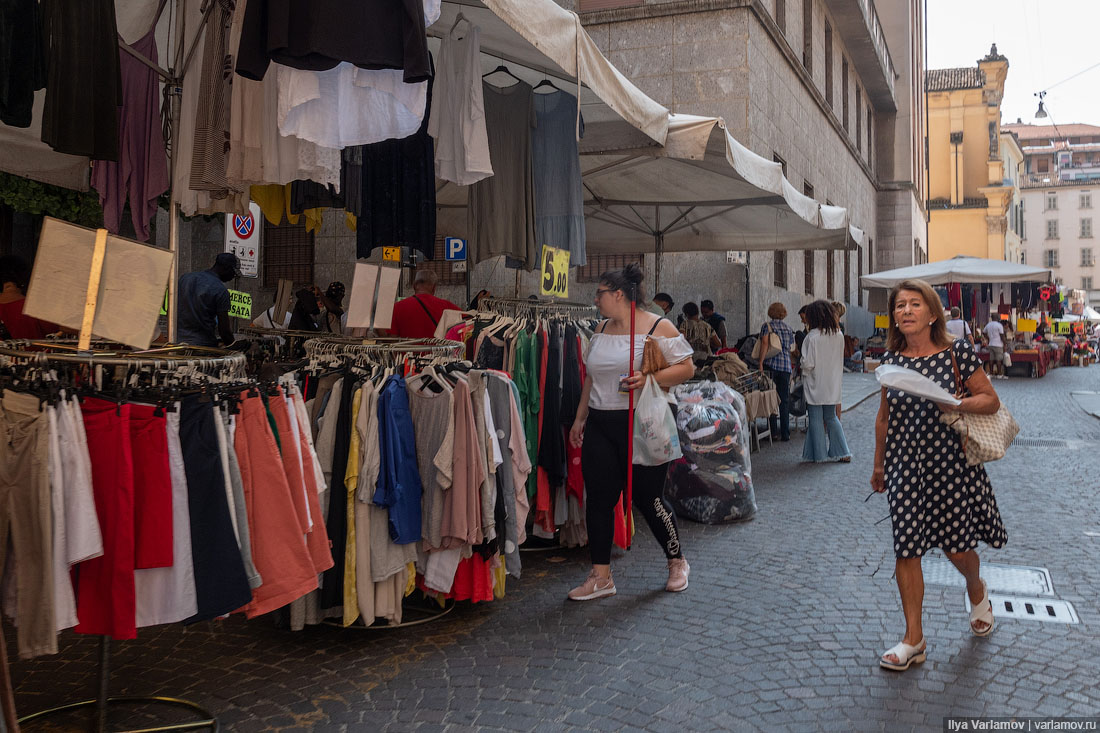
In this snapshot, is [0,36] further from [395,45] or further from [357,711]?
[357,711]

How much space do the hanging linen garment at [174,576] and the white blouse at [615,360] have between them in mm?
2590

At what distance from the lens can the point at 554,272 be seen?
6336 mm

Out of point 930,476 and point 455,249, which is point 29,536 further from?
point 455,249

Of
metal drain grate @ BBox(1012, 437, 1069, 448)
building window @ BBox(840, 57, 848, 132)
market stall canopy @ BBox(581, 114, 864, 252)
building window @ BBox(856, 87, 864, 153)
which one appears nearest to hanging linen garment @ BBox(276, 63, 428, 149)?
market stall canopy @ BBox(581, 114, 864, 252)

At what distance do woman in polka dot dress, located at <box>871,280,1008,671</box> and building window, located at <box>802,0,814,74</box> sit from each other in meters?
18.3

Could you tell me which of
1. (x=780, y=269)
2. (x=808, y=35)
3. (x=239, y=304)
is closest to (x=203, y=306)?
(x=239, y=304)

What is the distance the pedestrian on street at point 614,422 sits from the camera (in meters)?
5.12

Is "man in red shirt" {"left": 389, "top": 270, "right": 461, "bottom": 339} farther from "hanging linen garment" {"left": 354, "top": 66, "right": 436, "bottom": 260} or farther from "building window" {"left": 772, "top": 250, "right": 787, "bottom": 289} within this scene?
"building window" {"left": 772, "top": 250, "right": 787, "bottom": 289}

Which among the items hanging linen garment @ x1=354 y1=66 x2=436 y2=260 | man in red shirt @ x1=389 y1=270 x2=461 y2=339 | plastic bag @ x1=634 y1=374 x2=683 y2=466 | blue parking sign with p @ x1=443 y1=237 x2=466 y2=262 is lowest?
plastic bag @ x1=634 y1=374 x2=683 y2=466

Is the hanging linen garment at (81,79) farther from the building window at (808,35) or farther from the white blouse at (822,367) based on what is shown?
the building window at (808,35)

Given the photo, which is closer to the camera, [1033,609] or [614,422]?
[1033,609]

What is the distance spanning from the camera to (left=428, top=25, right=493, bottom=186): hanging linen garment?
549 cm

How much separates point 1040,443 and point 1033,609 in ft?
25.4

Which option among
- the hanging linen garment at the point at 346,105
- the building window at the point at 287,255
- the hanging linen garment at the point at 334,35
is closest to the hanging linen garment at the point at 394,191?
the hanging linen garment at the point at 346,105
